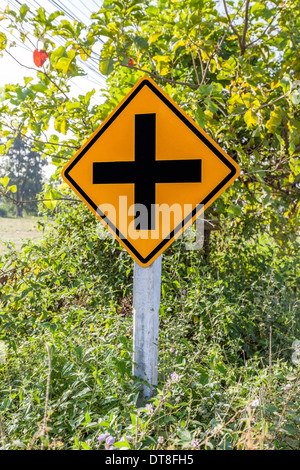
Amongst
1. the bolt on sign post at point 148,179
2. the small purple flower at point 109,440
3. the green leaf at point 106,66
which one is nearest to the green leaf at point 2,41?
the green leaf at point 106,66

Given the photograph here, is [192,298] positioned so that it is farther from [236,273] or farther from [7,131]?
[7,131]

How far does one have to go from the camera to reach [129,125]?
2.08 metres

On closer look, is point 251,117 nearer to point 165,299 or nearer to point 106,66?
point 106,66

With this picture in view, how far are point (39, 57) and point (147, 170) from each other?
1455 mm

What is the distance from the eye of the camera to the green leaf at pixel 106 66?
2.71 meters

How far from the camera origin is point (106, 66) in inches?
107

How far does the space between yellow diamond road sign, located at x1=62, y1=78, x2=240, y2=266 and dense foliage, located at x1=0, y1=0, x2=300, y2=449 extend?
2.19 feet

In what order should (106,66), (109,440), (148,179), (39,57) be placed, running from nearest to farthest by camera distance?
(109,440), (148,179), (106,66), (39,57)

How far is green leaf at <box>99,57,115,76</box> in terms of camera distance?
271 centimetres

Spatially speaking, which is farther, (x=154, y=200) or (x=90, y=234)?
(x=90, y=234)

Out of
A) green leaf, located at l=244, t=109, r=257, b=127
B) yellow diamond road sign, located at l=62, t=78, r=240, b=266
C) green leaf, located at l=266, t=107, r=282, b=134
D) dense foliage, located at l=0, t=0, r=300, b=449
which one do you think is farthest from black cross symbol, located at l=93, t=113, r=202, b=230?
green leaf, located at l=266, t=107, r=282, b=134

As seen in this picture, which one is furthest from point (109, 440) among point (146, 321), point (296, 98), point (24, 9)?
point (24, 9)
